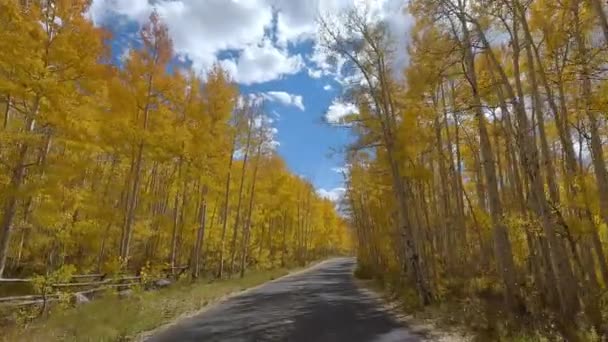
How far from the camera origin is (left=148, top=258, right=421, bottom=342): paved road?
344 inches

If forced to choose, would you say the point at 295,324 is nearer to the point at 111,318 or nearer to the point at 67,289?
the point at 111,318

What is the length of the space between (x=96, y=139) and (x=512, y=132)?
1119 centimetres

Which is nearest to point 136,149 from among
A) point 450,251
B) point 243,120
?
point 243,120

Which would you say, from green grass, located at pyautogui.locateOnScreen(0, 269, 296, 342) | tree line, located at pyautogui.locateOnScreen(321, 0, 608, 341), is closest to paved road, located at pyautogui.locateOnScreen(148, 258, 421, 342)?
green grass, located at pyautogui.locateOnScreen(0, 269, 296, 342)

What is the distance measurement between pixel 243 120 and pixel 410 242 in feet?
39.7

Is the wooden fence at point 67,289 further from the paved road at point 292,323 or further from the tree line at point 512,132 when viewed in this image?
the tree line at point 512,132

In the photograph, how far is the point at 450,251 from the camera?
57.8 ft

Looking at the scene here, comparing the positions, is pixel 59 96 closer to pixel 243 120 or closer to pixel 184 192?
pixel 184 192

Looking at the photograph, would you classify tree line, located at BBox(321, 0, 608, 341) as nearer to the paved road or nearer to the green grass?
the paved road

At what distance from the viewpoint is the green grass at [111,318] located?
774cm

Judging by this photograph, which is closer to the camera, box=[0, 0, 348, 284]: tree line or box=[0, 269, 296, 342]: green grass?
box=[0, 269, 296, 342]: green grass

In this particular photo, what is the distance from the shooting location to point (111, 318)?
9.42 meters

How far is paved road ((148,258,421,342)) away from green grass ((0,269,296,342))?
66cm

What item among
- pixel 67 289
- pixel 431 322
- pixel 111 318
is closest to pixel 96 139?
pixel 67 289
